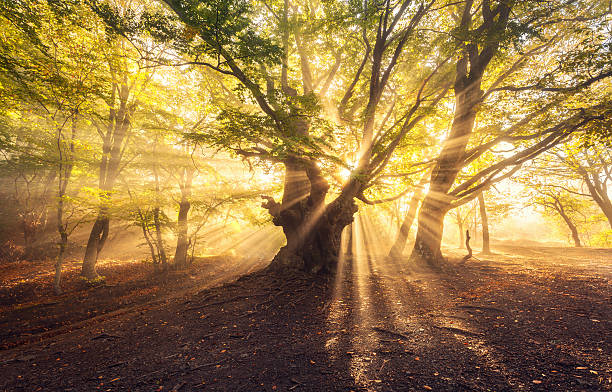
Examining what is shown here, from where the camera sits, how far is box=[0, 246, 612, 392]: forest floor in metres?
3.17

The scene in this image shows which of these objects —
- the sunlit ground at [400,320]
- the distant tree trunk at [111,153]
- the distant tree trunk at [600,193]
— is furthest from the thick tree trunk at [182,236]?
the distant tree trunk at [600,193]

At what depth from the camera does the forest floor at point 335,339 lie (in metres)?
3.17

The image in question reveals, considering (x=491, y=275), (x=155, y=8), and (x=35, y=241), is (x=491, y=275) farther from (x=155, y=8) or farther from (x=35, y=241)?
(x=35, y=241)

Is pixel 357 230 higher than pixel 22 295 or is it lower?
higher

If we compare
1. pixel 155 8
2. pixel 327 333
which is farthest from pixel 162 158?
pixel 327 333

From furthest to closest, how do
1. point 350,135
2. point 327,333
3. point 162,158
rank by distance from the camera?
point 162,158 < point 350,135 < point 327,333

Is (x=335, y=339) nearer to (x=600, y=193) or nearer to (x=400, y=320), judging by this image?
(x=400, y=320)

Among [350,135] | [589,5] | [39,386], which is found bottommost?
[39,386]

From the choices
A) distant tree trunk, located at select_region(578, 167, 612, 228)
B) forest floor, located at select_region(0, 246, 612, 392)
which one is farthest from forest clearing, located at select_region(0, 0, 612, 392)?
distant tree trunk, located at select_region(578, 167, 612, 228)

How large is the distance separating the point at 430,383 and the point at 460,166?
1002cm

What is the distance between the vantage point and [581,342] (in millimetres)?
3609

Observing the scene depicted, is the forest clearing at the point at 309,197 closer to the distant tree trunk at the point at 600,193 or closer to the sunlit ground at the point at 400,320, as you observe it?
the sunlit ground at the point at 400,320

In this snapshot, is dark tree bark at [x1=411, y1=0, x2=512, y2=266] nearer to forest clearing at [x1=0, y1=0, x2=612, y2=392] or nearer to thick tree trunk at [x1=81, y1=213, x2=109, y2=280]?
forest clearing at [x1=0, y1=0, x2=612, y2=392]

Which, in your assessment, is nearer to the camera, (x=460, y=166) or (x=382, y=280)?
(x=382, y=280)
